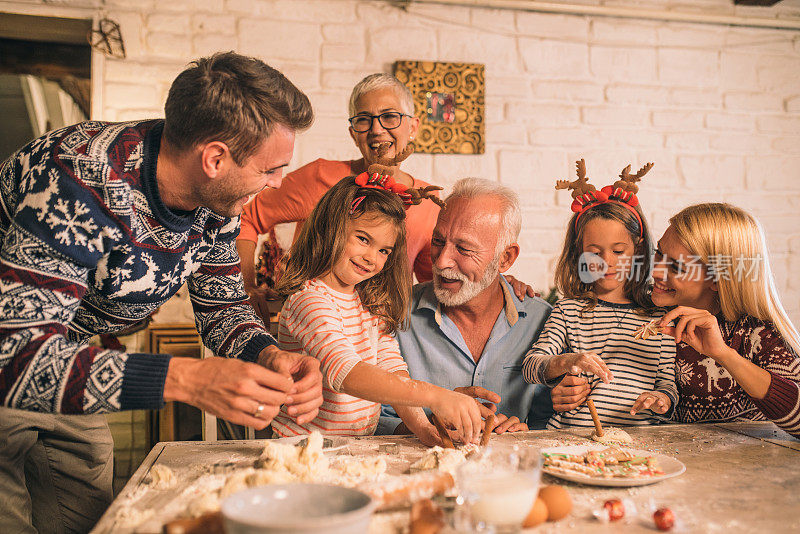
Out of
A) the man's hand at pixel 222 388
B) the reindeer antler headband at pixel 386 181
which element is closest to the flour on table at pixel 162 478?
the man's hand at pixel 222 388

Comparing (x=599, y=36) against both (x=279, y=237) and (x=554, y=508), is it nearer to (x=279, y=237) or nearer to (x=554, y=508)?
(x=279, y=237)

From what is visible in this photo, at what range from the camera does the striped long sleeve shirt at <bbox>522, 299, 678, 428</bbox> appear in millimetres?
1928

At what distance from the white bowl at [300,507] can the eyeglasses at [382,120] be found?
5.68ft

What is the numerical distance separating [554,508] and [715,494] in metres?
0.36

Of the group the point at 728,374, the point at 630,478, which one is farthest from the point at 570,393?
the point at 630,478

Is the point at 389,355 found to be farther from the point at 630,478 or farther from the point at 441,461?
the point at 630,478

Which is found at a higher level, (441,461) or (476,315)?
(476,315)

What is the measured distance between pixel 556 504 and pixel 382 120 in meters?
1.71

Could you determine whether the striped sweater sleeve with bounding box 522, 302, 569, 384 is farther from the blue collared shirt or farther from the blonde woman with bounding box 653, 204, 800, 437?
the blonde woman with bounding box 653, 204, 800, 437

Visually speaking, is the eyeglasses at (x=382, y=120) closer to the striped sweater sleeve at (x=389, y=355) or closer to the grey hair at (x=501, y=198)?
the grey hair at (x=501, y=198)

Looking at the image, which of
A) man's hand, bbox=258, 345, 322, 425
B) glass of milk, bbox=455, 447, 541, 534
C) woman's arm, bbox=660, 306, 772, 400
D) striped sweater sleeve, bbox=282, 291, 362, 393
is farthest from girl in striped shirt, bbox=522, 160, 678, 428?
glass of milk, bbox=455, 447, 541, 534

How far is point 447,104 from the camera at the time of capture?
3.24m

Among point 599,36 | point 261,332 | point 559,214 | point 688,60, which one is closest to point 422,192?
point 261,332

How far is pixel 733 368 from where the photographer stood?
1.64 m
